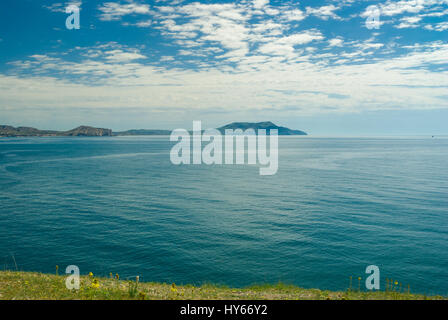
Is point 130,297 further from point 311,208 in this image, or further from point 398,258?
point 311,208

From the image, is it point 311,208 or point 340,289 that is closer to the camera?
point 340,289

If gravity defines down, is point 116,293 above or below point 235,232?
above

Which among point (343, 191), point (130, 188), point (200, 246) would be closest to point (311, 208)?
point (343, 191)

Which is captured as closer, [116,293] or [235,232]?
[116,293]

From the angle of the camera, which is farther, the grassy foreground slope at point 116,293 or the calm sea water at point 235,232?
the calm sea water at point 235,232

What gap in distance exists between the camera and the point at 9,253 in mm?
35188

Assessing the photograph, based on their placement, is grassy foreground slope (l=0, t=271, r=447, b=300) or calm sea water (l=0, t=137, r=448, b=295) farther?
calm sea water (l=0, t=137, r=448, b=295)

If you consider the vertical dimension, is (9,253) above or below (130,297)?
below

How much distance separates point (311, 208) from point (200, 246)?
2505cm

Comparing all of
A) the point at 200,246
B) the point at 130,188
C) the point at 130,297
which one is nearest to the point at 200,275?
the point at 200,246

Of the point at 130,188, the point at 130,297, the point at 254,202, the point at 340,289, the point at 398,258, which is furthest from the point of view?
the point at 130,188

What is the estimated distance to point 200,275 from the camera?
98.3ft

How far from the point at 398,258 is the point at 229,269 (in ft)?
61.5
